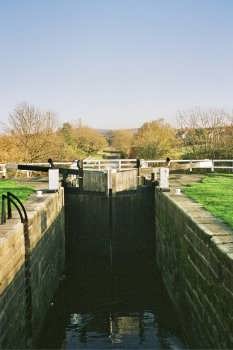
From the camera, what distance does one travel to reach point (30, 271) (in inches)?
320

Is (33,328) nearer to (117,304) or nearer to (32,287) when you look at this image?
(32,287)

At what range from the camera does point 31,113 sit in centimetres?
3069

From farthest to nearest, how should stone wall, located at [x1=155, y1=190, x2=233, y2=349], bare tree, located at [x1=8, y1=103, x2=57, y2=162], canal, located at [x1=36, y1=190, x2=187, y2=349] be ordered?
bare tree, located at [x1=8, y1=103, x2=57, y2=162] → canal, located at [x1=36, y1=190, x2=187, y2=349] → stone wall, located at [x1=155, y1=190, x2=233, y2=349]

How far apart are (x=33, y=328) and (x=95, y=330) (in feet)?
4.93

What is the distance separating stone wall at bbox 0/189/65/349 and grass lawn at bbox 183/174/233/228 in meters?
3.31

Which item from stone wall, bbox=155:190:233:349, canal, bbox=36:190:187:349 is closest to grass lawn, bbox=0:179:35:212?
canal, bbox=36:190:187:349

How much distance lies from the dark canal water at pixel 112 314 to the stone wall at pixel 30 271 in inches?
14.9

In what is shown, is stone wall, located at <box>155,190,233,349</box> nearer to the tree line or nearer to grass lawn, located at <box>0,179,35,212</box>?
grass lawn, located at <box>0,179,35,212</box>

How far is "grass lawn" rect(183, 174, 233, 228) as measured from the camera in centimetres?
870

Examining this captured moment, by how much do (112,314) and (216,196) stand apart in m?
3.92

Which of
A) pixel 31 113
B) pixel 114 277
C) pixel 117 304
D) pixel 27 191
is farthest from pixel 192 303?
pixel 31 113

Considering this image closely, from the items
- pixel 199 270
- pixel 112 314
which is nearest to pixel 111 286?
pixel 112 314

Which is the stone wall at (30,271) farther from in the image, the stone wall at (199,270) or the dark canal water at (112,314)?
the stone wall at (199,270)

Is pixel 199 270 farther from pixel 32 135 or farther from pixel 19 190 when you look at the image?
pixel 32 135
